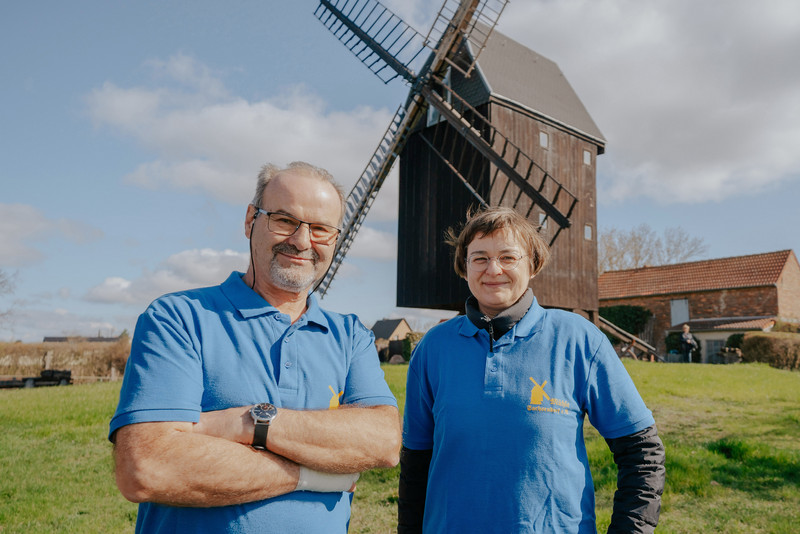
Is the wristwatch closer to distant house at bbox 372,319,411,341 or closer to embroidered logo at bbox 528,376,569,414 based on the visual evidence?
embroidered logo at bbox 528,376,569,414

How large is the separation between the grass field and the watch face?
12.2 feet

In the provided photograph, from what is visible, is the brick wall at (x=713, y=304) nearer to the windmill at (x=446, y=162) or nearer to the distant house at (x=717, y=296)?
the distant house at (x=717, y=296)

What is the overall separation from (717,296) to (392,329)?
29.4 m

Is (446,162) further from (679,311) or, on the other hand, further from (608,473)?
(679,311)

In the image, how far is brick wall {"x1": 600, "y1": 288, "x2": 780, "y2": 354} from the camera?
98.3 feet

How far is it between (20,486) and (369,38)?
16556 millimetres

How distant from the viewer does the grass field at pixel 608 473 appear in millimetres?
5543

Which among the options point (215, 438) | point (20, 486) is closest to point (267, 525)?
point (215, 438)

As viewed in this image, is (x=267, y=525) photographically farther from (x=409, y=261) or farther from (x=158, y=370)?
(x=409, y=261)

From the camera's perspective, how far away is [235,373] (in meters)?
2.14

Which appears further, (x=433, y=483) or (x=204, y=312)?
(x=433, y=483)

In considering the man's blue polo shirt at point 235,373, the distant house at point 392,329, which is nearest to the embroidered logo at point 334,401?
the man's blue polo shirt at point 235,373

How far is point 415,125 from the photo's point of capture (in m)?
18.5

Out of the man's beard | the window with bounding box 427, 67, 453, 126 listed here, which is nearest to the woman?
the man's beard
